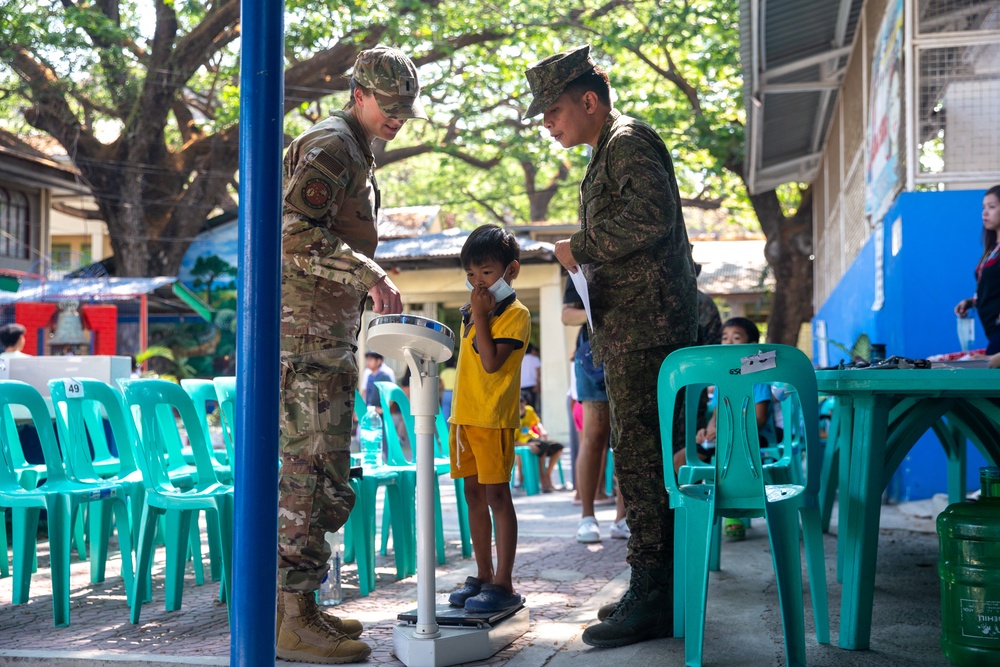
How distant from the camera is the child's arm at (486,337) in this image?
388 cm

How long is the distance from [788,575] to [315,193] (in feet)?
6.84

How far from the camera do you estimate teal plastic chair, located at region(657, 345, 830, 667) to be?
10.4 feet

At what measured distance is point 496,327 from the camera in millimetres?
4027

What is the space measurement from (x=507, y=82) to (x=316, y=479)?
1578 centimetres

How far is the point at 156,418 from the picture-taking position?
4.62m

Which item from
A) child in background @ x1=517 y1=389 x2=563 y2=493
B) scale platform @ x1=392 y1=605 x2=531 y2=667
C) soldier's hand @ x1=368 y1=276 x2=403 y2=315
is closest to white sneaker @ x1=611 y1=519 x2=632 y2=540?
scale platform @ x1=392 y1=605 x2=531 y2=667

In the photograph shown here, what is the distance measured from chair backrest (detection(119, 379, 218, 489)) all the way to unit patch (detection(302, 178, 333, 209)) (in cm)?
137

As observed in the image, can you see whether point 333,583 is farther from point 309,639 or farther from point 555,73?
point 555,73

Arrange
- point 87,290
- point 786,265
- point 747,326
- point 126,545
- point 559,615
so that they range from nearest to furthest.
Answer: point 559,615, point 126,545, point 747,326, point 786,265, point 87,290

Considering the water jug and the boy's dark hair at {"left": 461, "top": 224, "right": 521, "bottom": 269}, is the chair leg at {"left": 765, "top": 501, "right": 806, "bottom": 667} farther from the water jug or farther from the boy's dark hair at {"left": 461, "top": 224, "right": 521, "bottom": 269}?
the boy's dark hair at {"left": 461, "top": 224, "right": 521, "bottom": 269}

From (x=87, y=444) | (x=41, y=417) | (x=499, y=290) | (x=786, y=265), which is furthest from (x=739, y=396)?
(x=786, y=265)

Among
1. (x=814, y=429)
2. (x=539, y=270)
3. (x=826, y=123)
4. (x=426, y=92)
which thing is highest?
(x=426, y=92)

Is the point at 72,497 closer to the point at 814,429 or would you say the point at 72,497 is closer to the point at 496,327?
the point at 496,327

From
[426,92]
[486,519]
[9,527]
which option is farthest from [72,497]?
[426,92]
